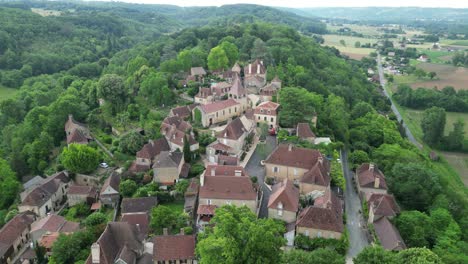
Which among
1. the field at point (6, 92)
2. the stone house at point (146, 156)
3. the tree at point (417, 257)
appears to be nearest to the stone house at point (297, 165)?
the tree at point (417, 257)

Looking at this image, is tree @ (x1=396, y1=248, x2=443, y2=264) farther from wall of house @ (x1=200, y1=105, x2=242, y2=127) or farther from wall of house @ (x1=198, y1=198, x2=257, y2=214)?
wall of house @ (x1=200, y1=105, x2=242, y2=127)

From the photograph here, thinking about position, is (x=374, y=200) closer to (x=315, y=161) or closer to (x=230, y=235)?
(x=315, y=161)

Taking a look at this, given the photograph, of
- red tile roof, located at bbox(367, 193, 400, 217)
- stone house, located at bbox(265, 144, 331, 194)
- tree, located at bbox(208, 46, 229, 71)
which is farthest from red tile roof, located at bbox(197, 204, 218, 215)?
tree, located at bbox(208, 46, 229, 71)

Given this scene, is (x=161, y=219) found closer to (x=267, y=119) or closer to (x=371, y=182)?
(x=371, y=182)

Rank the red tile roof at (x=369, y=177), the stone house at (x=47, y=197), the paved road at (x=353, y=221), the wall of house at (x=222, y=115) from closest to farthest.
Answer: the paved road at (x=353, y=221), the red tile roof at (x=369, y=177), the stone house at (x=47, y=197), the wall of house at (x=222, y=115)

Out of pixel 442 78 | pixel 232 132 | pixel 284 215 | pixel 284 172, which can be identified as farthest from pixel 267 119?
pixel 442 78

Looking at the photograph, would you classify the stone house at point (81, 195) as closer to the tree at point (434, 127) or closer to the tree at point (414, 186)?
the tree at point (414, 186)

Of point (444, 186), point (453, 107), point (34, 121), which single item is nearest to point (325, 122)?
point (444, 186)
